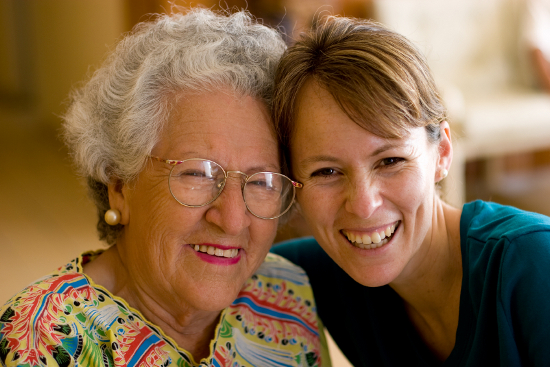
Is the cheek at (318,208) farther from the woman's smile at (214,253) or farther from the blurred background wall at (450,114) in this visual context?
the blurred background wall at (450,114)

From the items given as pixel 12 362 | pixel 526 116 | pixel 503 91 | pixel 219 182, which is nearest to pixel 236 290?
pixel 219 182

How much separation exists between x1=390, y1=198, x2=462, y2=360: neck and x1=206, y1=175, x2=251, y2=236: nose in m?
0.54

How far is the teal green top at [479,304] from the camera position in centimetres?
129

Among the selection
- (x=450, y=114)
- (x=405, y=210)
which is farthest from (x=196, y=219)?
(x=450, y=114)

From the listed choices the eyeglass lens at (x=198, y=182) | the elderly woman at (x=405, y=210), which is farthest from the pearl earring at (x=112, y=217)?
the elderly woman at (x=405, y=210)

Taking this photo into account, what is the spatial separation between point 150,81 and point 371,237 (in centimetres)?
75

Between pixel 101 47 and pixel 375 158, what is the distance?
5.00m

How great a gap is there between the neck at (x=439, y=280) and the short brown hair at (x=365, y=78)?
0.97ft

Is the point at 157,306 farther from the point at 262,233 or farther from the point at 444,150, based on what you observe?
the point at 444,150

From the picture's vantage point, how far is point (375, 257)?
4.89ft

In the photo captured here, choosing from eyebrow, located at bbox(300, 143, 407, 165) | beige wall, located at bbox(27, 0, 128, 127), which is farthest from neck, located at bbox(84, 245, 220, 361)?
beige wall, located at bbox(27, 0, 128, 127)

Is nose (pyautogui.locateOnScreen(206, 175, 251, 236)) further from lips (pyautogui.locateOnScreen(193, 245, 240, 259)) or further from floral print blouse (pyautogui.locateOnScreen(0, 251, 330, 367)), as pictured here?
floral print blouse (pyautogui.locateOnScreen(0, 251, 330, 367))

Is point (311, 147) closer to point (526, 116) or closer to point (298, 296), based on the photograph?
point (298, 296)

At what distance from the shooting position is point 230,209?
1.44 metres
